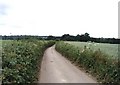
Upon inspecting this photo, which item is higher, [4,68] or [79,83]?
[4,68]

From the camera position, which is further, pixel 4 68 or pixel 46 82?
pixel 46 82

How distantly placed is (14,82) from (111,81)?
23.5 ft

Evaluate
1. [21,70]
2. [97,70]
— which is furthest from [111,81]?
[21,70]

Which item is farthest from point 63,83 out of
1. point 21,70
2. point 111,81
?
point 21,70

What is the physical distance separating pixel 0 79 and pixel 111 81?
311 inches

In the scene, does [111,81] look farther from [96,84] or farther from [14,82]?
[14,82]

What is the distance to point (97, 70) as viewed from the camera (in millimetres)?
20641

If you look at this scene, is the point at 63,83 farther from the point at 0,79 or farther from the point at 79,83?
the point at 0,79

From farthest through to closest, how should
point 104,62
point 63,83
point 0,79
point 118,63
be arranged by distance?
point 104,62 < point 118,63 < point 63,83 < point 0,79

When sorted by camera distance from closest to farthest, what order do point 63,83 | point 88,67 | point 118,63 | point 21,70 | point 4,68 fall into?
point 4,68
point 21,70
point 63,83
point 118,63
point 88,67

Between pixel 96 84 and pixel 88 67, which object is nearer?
pixel 96 84

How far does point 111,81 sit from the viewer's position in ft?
55.5

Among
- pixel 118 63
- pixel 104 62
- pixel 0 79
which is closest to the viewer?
pixel 0 79

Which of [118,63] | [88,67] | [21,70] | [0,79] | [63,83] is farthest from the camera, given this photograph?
[88,67]
